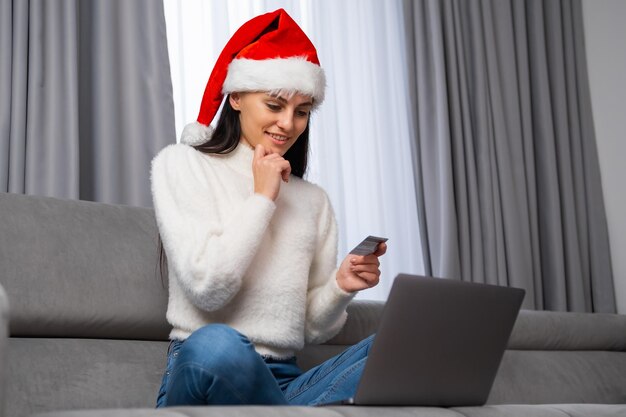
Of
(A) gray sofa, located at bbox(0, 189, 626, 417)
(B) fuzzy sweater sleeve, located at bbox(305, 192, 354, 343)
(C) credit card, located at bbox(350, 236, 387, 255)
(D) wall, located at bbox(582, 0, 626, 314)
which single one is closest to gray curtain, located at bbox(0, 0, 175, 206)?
(A) gray sofa, located at bbox(0, 189, 626, 417)

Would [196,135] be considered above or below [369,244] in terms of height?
above

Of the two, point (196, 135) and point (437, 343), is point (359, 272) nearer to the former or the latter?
point (437, 343)

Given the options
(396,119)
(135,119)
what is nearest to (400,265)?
(396,119)

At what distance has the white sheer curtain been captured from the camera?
309 cm

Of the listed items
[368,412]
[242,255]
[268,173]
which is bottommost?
[368,412]

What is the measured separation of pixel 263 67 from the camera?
1.89 m

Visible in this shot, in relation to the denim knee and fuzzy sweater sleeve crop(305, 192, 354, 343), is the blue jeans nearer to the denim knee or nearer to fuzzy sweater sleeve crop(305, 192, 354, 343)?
the denim knee

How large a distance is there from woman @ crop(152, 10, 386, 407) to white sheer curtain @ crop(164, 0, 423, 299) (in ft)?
3.33

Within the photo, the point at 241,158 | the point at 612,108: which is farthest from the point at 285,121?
the point at 612,108

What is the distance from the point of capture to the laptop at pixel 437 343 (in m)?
1.33

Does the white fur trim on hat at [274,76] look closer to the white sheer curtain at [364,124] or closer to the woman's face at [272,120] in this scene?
the woman's face at [272,120]

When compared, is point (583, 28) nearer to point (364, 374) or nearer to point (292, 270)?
point (292, 270)

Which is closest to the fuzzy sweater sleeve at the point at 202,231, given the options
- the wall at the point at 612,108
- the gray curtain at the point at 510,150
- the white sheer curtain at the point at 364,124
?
the white sheer curtain at the point at 364,124

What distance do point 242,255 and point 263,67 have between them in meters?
0.47
